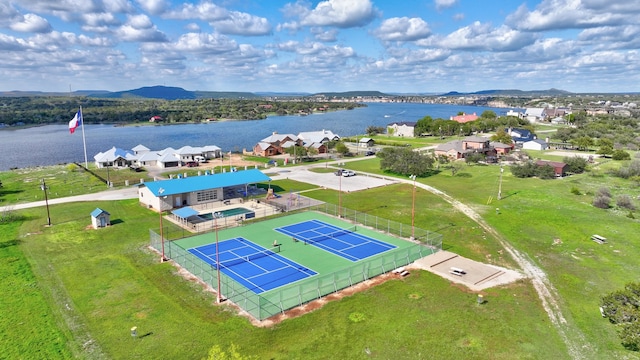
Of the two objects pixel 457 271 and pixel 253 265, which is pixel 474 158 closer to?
pixel 457 271

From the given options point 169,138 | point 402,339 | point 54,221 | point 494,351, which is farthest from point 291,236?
point 169,138

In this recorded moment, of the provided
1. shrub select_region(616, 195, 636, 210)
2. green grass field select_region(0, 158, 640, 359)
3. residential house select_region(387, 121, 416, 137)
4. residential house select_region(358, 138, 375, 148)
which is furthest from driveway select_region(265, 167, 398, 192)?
residential house select_region(387, 121, 416, 137)

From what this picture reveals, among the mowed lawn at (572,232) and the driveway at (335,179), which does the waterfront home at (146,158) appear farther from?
the mowed lawn at (572,232)

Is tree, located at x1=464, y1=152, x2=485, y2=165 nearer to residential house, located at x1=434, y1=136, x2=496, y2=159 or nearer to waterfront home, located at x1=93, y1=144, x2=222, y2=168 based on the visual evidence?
residential house, located at x1=434, y1=136, x2=496, y2=159

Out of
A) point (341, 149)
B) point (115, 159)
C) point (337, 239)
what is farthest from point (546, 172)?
point (115, 159)

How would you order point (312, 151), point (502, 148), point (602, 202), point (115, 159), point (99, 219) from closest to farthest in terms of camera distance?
point (99, 219) < point (602, 202) < point (115, 159) < point (502, 148) < point (312, 151)

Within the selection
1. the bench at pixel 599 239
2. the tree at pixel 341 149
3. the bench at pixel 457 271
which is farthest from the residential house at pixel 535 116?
the bench at pixel 457 271
